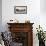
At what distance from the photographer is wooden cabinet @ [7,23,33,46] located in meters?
5.44

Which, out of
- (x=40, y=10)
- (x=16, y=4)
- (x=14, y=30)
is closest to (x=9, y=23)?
(x=14, y=30)

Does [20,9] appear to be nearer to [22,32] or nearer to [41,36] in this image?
[22,32]

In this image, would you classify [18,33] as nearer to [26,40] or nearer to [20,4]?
[26,40]

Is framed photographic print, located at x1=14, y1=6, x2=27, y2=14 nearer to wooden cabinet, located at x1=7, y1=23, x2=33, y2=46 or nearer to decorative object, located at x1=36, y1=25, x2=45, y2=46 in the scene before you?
wooden cabinet, located at x1=7, y1=23, x2=33, y2=46

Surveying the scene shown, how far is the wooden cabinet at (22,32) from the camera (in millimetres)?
5441

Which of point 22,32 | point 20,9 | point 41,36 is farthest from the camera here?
point 20,9

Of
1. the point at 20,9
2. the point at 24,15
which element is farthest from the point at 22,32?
the point at 20,9

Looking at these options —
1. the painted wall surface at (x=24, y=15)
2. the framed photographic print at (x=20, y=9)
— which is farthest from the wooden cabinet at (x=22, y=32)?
the framed photographic print at (x=20, y=9)

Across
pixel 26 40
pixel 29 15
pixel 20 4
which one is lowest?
pixel 26 40

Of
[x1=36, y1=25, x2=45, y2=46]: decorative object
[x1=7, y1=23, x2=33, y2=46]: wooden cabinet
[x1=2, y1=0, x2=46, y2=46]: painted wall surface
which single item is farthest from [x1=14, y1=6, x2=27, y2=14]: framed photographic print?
[x1=36, y1=25, x2=45, y2=46]: decorative object

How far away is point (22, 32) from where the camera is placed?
217 inches

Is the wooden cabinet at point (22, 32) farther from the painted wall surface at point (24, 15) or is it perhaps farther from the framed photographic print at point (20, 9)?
the framed photographic print at point (20, 9)

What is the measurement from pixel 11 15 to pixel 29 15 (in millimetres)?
717

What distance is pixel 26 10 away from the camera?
5.64 metres
